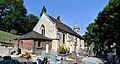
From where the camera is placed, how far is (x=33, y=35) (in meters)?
44.8

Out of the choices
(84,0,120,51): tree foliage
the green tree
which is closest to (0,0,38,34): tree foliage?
the green tree

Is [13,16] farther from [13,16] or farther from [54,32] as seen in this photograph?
[54,32]

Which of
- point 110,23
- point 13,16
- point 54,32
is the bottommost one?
point 110,23

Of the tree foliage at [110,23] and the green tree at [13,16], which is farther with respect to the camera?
the green tree at [13,16]

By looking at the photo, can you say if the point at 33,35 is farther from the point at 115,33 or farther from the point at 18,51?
the point at 115,33

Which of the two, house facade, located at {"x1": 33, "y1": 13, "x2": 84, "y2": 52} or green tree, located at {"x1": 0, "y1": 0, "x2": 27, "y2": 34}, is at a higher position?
green tree, located at {"x1": 0, "y1": 0, "x2": 27, "y2": 34}

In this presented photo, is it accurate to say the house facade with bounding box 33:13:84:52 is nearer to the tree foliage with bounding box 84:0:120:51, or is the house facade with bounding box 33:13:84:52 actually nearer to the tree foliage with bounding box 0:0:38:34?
the tree foliage with bounding box 84:0:120:51

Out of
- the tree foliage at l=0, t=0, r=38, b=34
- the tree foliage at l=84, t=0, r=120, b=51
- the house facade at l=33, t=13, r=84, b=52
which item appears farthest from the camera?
the tree foliage at l=0, t=0, r=38, b=34

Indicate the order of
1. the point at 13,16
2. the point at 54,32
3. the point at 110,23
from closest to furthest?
1. the point at 110,23
2. the point at 54,32
3. the point at 13,16

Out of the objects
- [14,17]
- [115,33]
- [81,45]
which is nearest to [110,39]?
[115,33]

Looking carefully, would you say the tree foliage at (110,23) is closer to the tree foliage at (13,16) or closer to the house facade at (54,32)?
the house facade at (54,32)

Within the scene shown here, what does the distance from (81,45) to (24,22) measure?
114 ft

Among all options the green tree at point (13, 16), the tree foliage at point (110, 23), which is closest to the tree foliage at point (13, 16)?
the green tree at point (13, 16)

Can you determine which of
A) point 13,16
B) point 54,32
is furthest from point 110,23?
point 13,16
